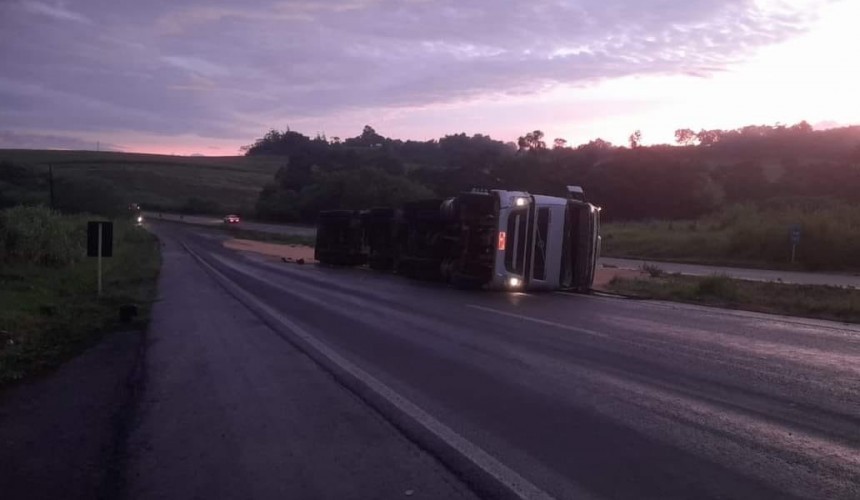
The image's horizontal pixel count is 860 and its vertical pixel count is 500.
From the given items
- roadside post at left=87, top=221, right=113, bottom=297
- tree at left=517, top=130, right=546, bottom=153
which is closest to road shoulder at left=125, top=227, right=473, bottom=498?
roadside post at left=87, top=221, right=113, bottom=297

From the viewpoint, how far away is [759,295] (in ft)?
84.0

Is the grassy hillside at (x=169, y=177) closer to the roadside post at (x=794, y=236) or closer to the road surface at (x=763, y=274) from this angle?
the road surface at (x=763, y=274)

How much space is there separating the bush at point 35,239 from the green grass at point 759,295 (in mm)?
19065

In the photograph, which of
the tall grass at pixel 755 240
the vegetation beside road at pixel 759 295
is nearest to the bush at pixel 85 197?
the tall grass at pixel 755 240

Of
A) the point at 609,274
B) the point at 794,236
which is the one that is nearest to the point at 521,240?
the point at 609,274

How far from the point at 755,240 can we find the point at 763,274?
8.27 m

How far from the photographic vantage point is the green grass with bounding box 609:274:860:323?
68.8 feet

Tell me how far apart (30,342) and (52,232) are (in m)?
19.4

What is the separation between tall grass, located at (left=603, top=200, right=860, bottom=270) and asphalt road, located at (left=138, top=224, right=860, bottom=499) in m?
24.8

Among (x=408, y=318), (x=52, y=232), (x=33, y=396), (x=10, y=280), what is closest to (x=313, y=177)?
(x=52, y=232)

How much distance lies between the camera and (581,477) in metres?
6.74

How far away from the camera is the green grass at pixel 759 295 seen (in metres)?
21.0

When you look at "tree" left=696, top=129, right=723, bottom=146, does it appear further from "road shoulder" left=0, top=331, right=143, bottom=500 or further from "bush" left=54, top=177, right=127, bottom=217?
"road shoulder" left=0, top=331, right=143, bottom=500

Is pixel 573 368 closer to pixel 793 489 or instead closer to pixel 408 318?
pixel 793 489
